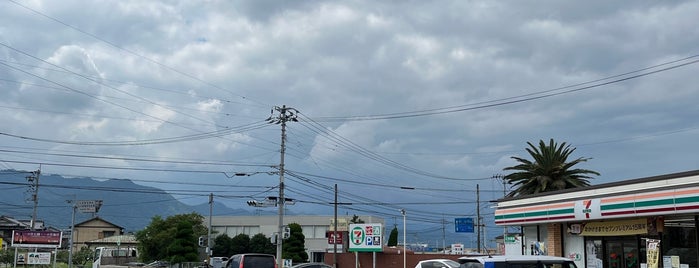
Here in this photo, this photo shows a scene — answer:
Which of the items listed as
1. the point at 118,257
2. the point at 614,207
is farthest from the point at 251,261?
the point at 118,257

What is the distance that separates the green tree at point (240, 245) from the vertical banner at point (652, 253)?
79647mm

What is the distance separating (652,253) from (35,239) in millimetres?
48504

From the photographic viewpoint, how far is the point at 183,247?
6078 cm

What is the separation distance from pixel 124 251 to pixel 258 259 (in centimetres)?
6371

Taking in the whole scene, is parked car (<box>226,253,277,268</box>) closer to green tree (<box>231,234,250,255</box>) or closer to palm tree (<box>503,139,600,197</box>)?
palm tree (<box>503,139,600,197</box>)

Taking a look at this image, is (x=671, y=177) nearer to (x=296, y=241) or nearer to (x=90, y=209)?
(x=296, y=241)

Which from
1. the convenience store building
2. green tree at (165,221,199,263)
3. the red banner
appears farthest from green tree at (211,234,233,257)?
the convenience store building

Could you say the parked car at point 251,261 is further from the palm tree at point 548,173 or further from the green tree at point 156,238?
the green tree at point 156,238

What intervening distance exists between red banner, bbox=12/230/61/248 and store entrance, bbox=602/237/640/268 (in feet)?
148

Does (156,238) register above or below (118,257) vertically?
above

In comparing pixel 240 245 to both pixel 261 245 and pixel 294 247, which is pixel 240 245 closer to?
pixel 261 245

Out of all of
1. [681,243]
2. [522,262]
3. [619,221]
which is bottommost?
[522,262]

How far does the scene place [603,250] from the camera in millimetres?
23297

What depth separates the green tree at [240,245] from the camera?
9494 centimetres
